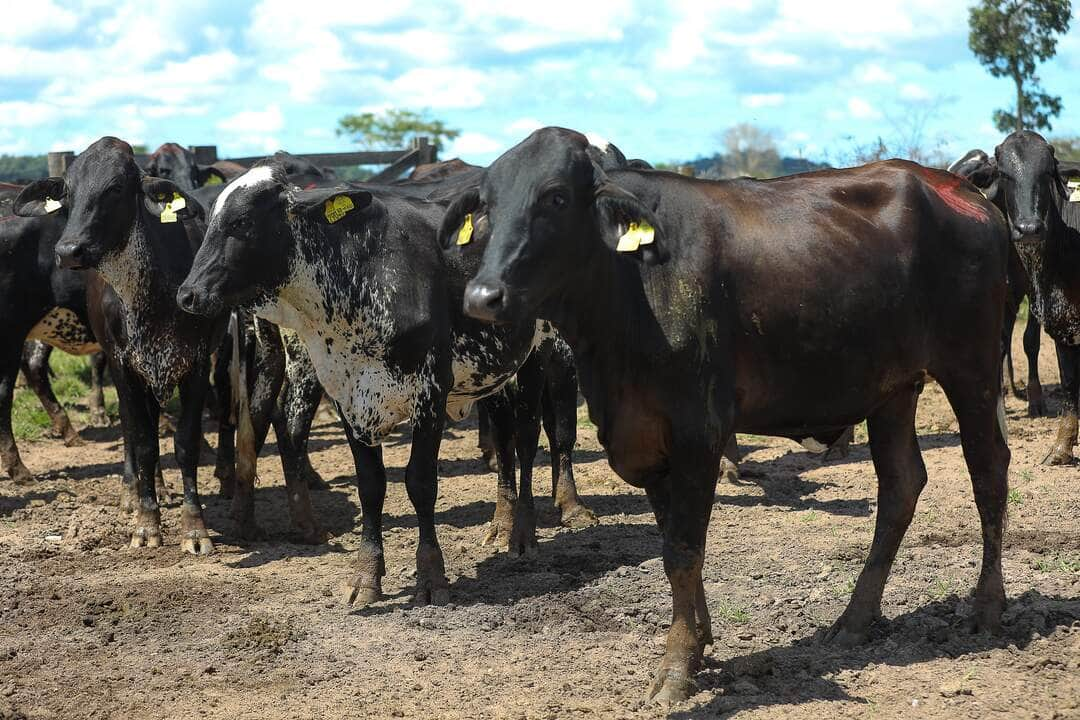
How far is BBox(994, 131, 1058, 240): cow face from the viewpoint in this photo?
9609mm

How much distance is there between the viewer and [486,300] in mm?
4582

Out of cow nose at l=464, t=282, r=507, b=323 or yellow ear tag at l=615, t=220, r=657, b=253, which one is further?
yellow ear tag at l=615, t=220, r=657, b=253

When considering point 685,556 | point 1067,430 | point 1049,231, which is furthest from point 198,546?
point 1049,231

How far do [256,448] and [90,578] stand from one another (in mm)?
1456

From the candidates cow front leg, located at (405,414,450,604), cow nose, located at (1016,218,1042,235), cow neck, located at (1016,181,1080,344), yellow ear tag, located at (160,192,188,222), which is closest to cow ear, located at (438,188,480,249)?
cow front leg, located at (405,414,450,604)

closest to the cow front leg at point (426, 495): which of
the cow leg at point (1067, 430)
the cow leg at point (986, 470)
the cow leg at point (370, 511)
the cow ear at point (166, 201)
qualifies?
the cow leg at point (370, 511)

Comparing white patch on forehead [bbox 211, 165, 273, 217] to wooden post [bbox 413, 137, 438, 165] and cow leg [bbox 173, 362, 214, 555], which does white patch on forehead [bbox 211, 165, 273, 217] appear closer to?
cow leg [bbox 173, 362, 214, 555]

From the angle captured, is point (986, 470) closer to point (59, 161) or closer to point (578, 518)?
point (578, 518)

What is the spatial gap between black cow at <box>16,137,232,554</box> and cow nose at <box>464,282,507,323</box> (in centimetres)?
406

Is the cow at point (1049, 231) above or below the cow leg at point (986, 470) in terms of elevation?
above

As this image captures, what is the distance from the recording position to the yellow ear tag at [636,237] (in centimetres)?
478

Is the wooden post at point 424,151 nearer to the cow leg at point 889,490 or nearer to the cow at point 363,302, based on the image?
the cow at point 363,302

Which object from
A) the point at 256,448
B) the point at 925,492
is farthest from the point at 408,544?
the point at 925,492

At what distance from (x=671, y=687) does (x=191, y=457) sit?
4401 millimetres
